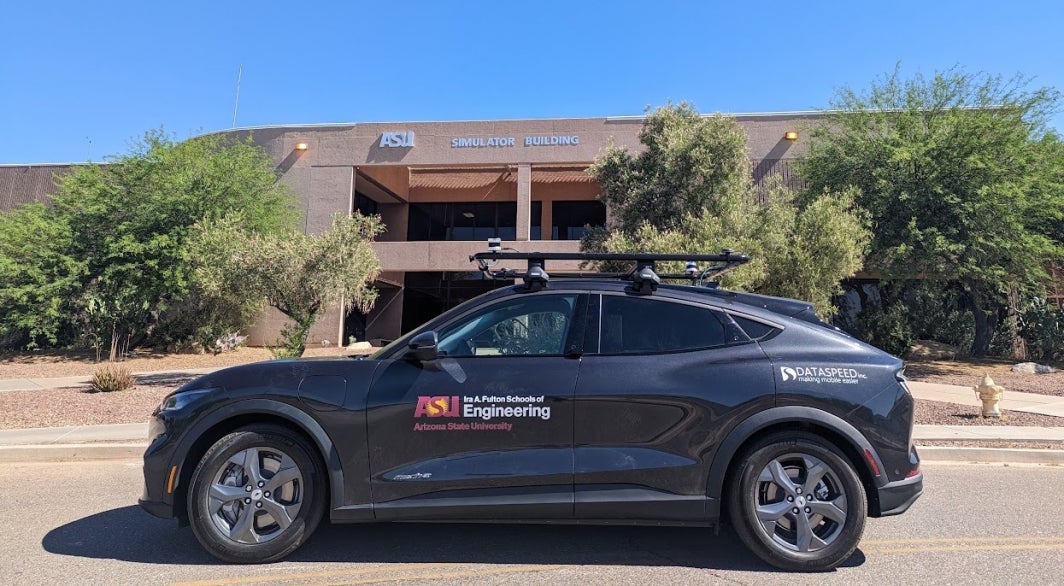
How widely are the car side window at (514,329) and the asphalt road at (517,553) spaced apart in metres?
1.32

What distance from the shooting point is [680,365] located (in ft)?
12.3

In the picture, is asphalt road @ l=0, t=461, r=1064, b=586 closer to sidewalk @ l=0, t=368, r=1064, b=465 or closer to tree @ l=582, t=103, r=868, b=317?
sidewalk @ l=0, t=368, r=1064, b=465

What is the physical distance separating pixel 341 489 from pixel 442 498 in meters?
0.62

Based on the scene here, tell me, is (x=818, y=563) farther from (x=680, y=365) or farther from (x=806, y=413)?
(x=680, y=365)

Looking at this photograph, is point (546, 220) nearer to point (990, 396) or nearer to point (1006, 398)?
point (1006, 398)

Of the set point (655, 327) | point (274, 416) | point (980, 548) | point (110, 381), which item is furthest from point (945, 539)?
point (110, 381)

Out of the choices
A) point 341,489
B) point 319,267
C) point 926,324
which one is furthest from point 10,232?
point 926,324

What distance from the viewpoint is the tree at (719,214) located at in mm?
11391

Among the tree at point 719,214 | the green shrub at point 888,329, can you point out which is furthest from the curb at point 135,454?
the green shrub at point 888,329

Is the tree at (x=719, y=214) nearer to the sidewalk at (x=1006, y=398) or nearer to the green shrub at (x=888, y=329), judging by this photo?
the sidewalk at (x=1006, y=398)

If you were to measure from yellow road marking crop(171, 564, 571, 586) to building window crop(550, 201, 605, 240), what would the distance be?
24.0m

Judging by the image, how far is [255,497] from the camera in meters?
3.67

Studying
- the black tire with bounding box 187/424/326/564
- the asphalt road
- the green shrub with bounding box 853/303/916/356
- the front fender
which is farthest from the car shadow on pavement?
the green shrub with bounding box 853/303/916/356

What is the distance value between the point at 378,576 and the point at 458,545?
26.0 inches
